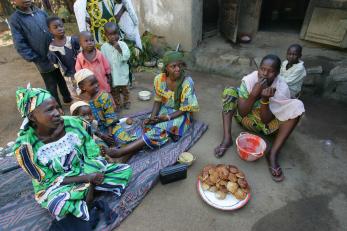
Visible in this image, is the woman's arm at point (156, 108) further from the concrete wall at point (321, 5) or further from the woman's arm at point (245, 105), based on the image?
the concrete wall at point (321, 5)

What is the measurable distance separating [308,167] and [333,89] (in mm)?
1831

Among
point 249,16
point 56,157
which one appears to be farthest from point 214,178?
point 249,16

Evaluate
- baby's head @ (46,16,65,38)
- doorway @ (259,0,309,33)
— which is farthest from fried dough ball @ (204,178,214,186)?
doorway @ (259,0,309,33)

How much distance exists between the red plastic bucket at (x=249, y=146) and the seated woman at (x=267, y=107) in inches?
5.0

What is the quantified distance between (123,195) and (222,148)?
4.01 ft

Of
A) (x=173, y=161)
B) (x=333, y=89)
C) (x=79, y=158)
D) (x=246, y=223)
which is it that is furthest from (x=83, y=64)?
(x=333, y=89)

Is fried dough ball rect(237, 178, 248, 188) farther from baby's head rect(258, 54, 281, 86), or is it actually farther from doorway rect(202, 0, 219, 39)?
doorway rect(202, 0, 219, 39)

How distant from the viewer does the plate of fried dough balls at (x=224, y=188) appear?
2.18 m

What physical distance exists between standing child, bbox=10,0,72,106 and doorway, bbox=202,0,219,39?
3.27 metres

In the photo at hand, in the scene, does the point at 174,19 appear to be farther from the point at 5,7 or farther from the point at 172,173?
the point at 5,7

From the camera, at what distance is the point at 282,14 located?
246 inches

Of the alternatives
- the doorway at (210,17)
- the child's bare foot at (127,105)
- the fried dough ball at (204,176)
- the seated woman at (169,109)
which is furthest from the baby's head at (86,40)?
the doorway at (210,17)

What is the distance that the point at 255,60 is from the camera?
449cm

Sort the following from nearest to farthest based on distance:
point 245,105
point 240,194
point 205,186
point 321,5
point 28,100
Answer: point 28,100 → point 240,194 → point 205,186 → point 245,105 → point 321,5
